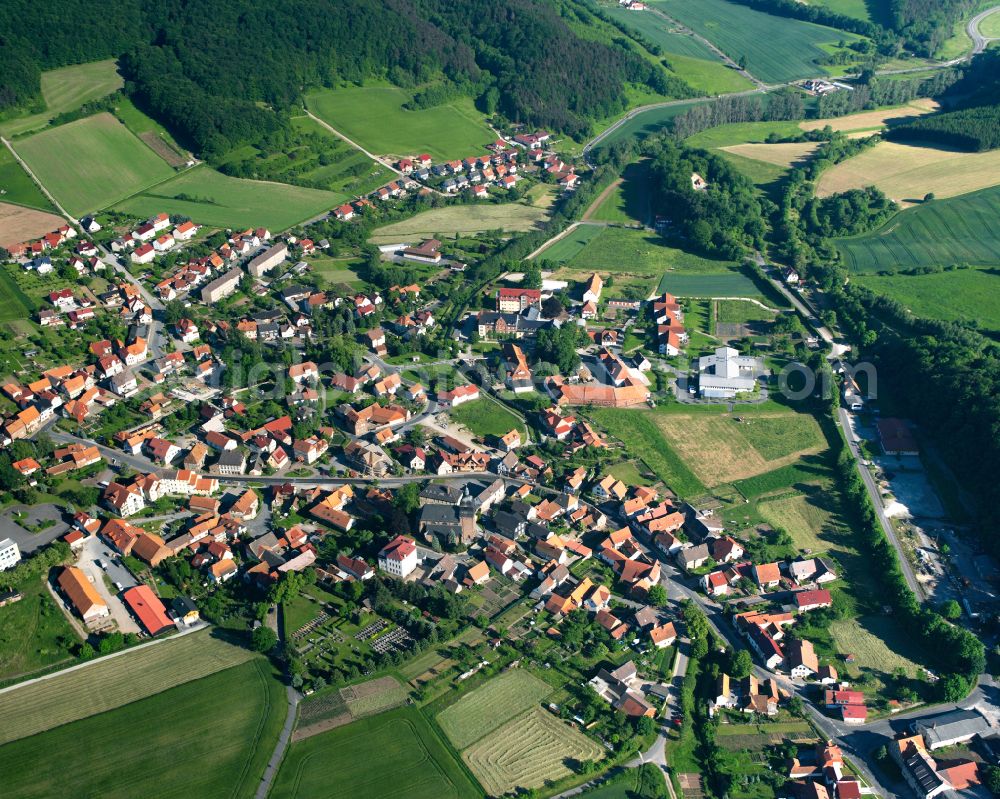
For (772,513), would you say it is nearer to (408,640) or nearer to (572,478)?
(572,478)

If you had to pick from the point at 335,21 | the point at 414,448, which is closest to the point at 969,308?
the point at 414,448

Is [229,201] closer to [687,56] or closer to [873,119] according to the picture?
[687,56]

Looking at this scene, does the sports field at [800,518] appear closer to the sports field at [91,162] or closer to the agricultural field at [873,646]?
the agricultural field at [873,646]

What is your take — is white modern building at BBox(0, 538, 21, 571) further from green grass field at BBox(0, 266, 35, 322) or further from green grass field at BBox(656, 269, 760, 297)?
green grass field at BBox(656, 269, 760, 297)

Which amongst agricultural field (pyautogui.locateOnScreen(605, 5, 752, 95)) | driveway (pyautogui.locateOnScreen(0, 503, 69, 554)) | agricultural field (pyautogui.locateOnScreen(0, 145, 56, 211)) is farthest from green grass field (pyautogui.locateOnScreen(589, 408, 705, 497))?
agricultural field (pyautogui.locateOnScreen(605, 5, 752, 95))

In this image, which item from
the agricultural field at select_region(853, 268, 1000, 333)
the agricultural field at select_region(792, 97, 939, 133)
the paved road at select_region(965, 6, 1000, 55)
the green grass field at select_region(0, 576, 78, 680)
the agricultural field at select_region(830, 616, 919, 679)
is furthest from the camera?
the paved road at select_region(965, 6, 1000, 55)

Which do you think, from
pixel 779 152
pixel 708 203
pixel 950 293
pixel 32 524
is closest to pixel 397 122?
pixel 708 203
